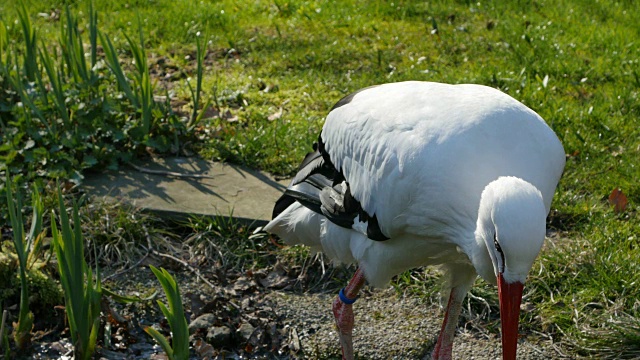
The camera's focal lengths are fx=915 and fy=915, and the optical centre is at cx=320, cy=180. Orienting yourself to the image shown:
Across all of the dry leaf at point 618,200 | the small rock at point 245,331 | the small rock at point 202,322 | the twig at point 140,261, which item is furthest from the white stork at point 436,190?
the dry leaf at point 618,200

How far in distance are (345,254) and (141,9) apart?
4034mm

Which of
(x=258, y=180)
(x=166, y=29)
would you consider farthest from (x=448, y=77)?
(x=166, y=29)

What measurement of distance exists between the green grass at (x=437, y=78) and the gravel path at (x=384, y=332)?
5.7 inches

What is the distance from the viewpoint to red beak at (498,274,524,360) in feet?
8.85

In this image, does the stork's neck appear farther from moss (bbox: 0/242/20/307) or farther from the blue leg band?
moss (bbox: 0/242/20/307)

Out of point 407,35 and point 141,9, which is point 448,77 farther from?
point 141,9

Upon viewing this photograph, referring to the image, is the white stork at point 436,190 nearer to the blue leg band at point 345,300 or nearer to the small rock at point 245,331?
the blue leg band at point 345,300

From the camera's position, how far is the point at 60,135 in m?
4.80

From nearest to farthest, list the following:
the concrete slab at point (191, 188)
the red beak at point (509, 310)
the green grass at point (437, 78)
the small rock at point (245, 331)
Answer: the red beak at point (509, 310), the small rock at point (245, 331), the green grass at point (437, 78), the concrete slab at point (191, 188)

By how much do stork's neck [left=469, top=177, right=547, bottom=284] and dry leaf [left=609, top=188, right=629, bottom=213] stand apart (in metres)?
2.03

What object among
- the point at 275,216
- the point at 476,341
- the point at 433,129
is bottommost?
the point at 476,341

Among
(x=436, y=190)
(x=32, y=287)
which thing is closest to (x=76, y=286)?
(x=32, y=287)

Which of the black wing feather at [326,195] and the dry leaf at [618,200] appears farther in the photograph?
the dry leaf at [618,200]

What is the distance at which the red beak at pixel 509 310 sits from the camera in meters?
2.70
